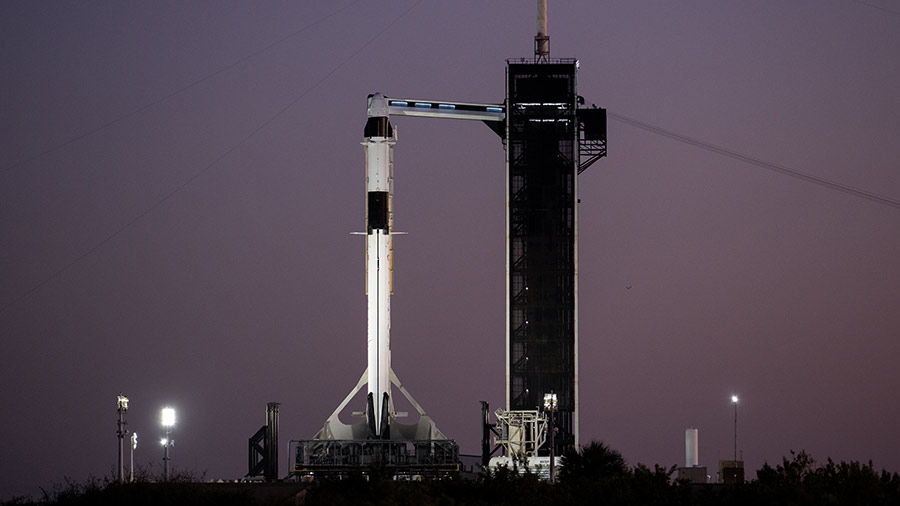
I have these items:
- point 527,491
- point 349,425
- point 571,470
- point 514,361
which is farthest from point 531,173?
point 527,491

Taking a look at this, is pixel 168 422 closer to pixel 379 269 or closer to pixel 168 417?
pixel 168 417

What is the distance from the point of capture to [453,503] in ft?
172

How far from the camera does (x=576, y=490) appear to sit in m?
60.4

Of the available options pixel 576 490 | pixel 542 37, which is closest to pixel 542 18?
pixel 542 37

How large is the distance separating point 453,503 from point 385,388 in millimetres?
38348

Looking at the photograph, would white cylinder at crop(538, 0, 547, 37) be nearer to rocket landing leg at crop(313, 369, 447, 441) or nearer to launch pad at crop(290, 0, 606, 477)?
launch pad at crop(290, 0, 606, 477)

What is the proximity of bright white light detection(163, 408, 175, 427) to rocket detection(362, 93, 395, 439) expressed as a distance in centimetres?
1109

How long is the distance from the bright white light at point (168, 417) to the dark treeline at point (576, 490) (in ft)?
59.3

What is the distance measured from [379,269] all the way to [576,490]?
106 ft

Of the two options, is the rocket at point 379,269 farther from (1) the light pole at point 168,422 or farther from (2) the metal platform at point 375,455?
(1) the light pole at point 168,422

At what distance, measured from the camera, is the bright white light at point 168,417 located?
85.2 metres

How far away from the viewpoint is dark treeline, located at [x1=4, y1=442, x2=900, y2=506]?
168 feet

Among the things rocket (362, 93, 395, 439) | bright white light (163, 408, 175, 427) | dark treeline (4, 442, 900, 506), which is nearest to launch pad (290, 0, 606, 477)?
rocket (362, 93, 395, 439)

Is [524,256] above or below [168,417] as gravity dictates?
above
